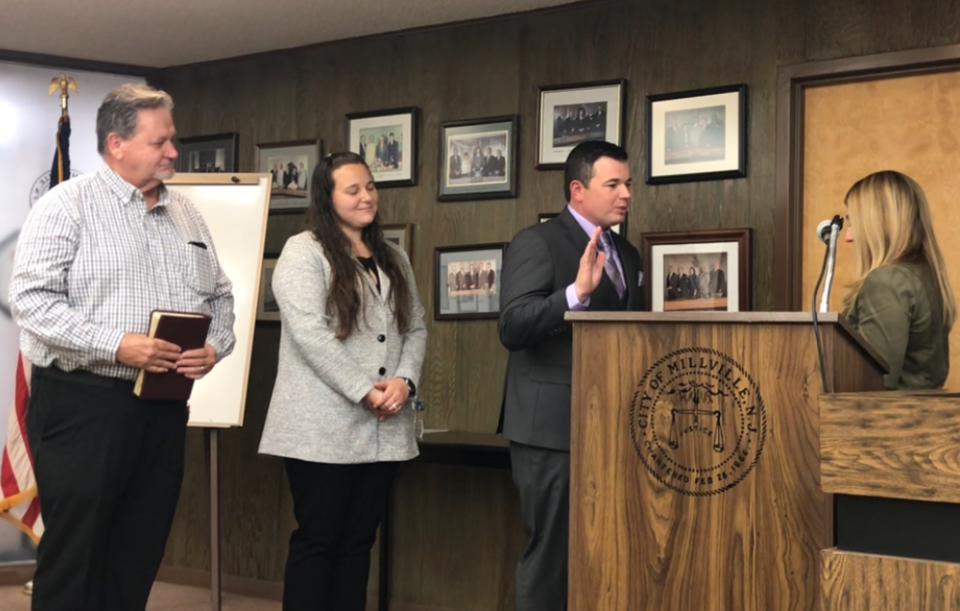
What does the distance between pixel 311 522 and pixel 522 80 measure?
1.75 meters

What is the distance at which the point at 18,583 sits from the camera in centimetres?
441

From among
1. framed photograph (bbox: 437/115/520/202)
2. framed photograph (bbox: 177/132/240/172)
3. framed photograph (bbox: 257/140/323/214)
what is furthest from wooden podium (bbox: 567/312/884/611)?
framed photograph (bbox: 177/132/240/172)

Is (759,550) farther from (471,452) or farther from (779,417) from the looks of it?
(471,452)

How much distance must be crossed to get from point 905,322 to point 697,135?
1176 mm

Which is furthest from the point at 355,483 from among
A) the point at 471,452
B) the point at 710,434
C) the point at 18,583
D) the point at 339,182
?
the point at 18,583

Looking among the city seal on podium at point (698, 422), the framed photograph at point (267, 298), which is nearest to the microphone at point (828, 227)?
the city seal on podium at point (698, 422)

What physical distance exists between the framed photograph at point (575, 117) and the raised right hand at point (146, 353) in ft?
5.69

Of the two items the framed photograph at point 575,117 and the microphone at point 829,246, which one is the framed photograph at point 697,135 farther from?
the microphone at point 829,246

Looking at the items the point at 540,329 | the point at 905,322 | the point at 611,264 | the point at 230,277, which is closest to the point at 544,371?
the point at 540,329

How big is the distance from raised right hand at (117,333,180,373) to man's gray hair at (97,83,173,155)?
49 cm

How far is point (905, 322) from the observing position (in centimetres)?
254

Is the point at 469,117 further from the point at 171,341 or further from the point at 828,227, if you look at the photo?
the point at 828,227

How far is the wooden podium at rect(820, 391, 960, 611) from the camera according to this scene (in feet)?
4.79

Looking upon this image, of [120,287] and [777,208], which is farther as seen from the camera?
[777,208]
